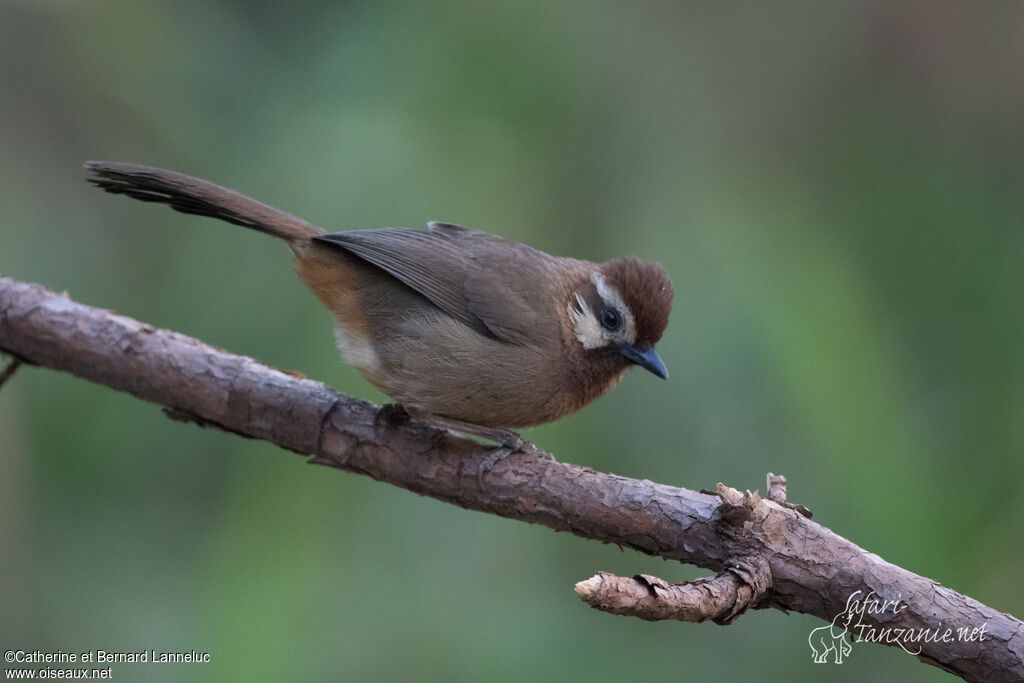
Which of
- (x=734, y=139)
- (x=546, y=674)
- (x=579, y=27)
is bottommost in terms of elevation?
(x=546, y=674)

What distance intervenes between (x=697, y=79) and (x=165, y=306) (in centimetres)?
340

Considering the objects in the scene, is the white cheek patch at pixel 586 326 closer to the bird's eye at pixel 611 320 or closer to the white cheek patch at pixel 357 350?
the bird's eye at pixel 611 320

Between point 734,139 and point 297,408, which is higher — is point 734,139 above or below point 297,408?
above

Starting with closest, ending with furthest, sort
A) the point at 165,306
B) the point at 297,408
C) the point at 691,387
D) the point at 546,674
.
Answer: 1. the point at 297,408
2. the point at 546,674
3. the point at 691,387
4. the point at 165,306

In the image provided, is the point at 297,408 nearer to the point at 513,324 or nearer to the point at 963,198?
the point at 513,324

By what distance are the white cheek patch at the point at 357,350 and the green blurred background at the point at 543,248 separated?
0.66 m

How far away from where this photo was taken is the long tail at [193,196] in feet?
12.9

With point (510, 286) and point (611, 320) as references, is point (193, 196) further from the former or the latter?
point (611, 320)

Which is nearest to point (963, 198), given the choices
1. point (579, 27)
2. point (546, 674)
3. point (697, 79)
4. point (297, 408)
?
point (697, 79)

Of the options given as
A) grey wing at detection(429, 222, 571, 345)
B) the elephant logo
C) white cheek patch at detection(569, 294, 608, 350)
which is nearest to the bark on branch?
the elephant logo

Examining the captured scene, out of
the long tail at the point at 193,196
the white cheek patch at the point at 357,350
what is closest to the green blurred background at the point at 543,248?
the white cheek patch at the point at 357,350

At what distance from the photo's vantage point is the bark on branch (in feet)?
9.21

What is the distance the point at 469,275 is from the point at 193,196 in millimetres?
1264

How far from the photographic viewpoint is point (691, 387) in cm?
468
